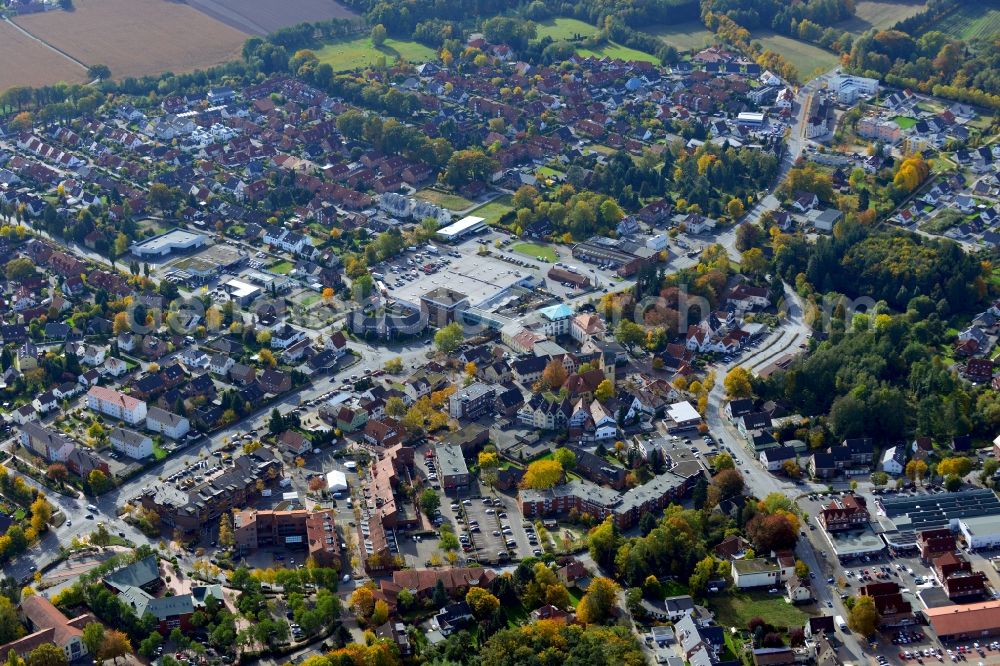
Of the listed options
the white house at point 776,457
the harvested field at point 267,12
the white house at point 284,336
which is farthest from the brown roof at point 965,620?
A: the harvested field at point 267,12

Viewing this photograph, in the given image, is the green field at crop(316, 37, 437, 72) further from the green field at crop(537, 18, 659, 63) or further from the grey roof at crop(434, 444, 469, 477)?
the grey roof at crop(434, 444, 469, 477)

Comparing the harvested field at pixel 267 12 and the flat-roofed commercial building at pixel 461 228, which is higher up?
the harvested field at pixel 267 12

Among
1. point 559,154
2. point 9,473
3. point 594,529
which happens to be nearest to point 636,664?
point 594,529

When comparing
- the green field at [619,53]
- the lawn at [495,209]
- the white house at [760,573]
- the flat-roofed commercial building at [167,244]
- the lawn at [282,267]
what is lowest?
the flat-roofed commercial building at [167,244]

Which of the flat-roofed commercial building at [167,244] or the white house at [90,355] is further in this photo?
the flat-roofed commercial building at [167,244]

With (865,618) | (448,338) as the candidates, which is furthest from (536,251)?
(865,618)

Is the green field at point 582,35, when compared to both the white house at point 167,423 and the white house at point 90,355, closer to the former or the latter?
the white house at point 90,355

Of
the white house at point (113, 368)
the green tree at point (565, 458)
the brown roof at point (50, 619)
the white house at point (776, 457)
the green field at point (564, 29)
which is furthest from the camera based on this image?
the green field at point (564, 29)

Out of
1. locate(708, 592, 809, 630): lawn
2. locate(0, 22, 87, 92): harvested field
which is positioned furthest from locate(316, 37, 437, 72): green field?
locate(708, 592, 809, 630): lawn
